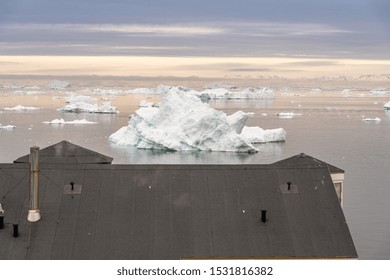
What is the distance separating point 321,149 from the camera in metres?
48.9

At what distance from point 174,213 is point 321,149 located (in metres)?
38.0

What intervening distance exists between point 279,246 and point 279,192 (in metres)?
1.28

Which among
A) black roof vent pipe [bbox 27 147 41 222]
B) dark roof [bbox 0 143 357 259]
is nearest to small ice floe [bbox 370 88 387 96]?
dark roof [bbox 0 143 357 259]

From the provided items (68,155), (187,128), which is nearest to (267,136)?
(187,128)

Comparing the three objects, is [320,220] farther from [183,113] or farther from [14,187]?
[183,113]

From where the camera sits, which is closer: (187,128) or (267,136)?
(187,128)

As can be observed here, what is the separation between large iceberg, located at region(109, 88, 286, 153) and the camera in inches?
1806

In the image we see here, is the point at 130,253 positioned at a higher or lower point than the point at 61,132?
higher

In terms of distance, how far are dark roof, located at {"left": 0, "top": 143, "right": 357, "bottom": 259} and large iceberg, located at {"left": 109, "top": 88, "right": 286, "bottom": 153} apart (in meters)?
31.4

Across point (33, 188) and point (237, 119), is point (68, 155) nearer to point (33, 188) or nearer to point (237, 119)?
point (33, 188)

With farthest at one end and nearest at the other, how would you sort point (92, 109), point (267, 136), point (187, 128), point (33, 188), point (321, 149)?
1. point (92, 109)
2. point (267, 136)
3. point (321, 149)
4. point (187, 128)
5. point (33, 188)

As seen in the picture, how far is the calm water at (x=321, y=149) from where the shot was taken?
26.3 meters

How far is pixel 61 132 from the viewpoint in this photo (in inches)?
2304
